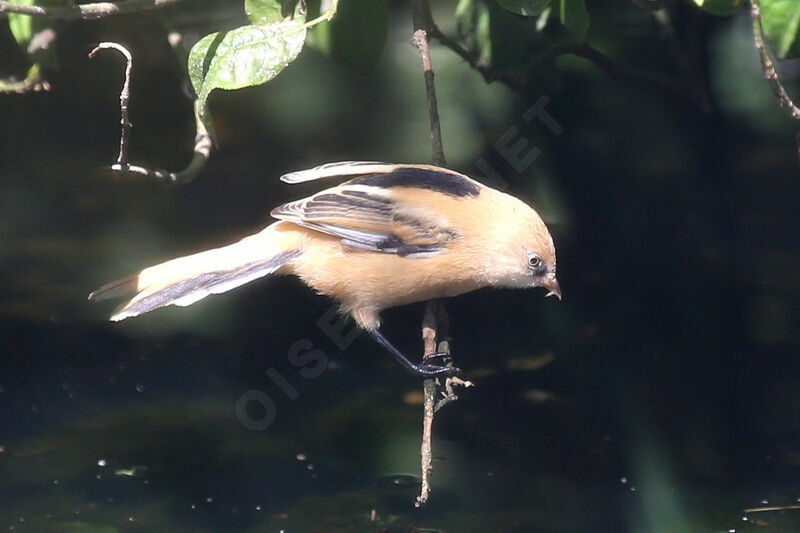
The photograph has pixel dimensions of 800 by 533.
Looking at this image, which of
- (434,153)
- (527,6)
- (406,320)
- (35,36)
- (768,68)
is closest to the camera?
(768,68)

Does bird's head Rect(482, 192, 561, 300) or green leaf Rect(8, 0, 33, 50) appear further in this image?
green leaf Rect(8, 0, 33, 50)

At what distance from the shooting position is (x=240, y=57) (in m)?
1.71

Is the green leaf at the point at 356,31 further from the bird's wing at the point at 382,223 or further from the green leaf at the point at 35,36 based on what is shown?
the green leaf at the point at 35,36

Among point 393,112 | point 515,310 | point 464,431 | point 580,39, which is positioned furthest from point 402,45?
point 464,431

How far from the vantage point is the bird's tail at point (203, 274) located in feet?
6.09

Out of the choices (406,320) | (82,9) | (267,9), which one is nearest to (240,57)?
(267,9)

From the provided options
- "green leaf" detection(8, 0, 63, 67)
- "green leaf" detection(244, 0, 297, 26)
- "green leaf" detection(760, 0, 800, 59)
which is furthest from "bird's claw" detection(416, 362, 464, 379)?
"green leaf" detection(8, 0, 63, 67)

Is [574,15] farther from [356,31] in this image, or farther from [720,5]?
[356,31]

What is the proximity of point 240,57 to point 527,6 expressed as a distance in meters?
0.59

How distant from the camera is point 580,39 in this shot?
211cm

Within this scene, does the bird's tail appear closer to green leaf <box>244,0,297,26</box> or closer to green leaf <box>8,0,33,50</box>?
green leaf <box>244,0,297,26</box>

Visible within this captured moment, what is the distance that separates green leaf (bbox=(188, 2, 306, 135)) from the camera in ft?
5.58

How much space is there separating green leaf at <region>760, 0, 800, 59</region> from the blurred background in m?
Result: 0.80

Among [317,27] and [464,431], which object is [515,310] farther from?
[317,27]
